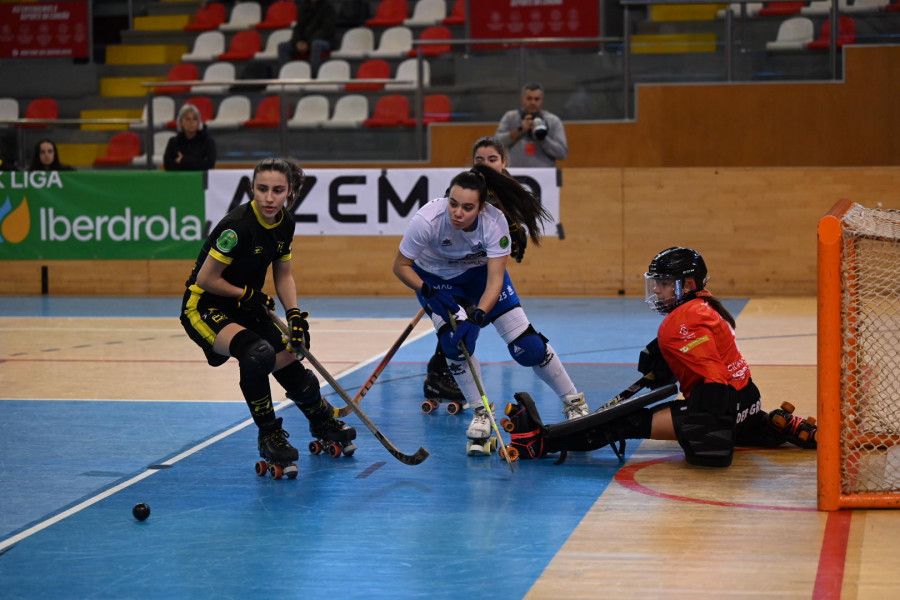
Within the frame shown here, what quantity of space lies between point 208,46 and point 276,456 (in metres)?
14.9

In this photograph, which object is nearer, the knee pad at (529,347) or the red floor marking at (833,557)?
the red floor marking at (833,557)

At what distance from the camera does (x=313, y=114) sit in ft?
A: 49.2

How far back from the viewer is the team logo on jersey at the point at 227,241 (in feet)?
18.7

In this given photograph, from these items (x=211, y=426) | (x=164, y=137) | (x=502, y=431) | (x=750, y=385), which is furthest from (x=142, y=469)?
(x=164, y=137)

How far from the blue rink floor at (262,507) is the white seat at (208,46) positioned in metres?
12.1

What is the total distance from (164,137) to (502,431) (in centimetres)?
1025

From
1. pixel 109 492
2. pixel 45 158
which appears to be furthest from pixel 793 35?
pixel 109 492

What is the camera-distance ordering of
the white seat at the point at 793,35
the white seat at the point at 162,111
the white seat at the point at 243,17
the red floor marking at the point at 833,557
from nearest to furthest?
the red floor marking at the point at 833,557
the white seat at the point at 793,35
the white seat at the point at 162,111
the white seat at the point at 243,17

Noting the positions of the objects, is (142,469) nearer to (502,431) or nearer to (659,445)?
(502,431)

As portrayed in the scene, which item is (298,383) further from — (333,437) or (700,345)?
(700,345)

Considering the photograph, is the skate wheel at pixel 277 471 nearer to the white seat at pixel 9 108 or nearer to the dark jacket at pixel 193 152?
the dark jacket at pixel 193 152

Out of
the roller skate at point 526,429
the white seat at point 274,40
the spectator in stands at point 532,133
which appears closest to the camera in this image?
the roller skate at point 526,429

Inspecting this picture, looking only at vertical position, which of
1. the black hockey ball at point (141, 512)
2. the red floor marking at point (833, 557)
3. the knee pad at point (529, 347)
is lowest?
the red floor marking at point (833, 557)

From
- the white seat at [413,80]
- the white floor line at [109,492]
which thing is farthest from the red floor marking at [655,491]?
the white seat at [413,80]
